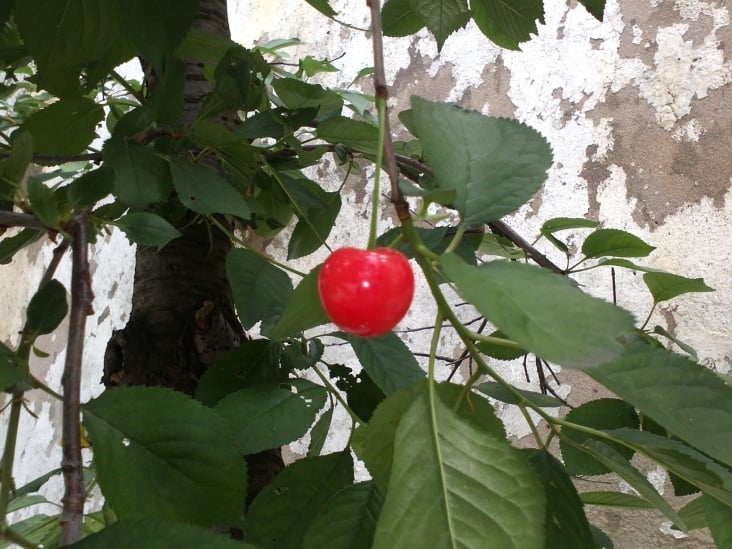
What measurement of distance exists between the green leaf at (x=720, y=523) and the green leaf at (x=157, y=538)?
0.30 m

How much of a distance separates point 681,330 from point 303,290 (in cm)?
124

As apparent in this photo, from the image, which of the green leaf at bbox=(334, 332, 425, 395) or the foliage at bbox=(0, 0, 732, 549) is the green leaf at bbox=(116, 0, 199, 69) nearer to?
the foliage at bbox=(0, 0, 732, 549)

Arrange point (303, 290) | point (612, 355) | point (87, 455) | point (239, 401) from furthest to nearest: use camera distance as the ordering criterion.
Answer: point (87, 455)
point (239, 401)
point (303, 290)
point (612, 355)

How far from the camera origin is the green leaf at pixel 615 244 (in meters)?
0.72

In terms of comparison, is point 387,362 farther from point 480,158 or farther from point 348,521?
point 480,158

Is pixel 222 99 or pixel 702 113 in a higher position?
pixel 702 113

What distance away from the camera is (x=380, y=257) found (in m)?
0.29

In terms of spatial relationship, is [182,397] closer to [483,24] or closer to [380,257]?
[380,257]

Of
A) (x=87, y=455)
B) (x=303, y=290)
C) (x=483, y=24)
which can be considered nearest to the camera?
(x=303, y=290)

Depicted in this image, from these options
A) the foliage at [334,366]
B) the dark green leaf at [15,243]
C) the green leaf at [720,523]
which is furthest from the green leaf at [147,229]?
the green leaf at [720,523]

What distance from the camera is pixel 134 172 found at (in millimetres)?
540

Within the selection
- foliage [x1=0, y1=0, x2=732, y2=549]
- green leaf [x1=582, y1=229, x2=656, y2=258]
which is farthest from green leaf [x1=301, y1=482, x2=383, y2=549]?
green leaf [x1=582, y1=229, x2=656, y2=258]

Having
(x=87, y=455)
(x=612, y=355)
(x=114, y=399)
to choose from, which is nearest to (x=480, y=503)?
(x=612, y=355)

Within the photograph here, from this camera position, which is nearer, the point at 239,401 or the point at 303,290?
the point at 303,290
